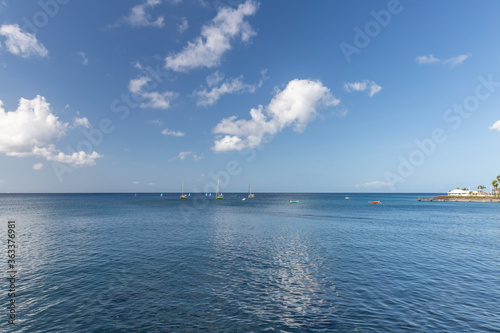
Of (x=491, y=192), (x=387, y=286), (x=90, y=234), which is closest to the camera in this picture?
(x=387, y=286)

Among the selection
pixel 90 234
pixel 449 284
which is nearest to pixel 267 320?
pixel 449 284

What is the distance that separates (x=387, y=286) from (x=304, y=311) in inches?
398

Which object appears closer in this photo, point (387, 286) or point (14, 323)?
point (14, 323)

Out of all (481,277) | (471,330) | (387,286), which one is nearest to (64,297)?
(387,286)

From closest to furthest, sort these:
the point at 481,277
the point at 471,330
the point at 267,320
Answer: the point at 471,330 → the point at 267,320 → the point at 481,277

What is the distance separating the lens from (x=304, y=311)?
17.3 meters

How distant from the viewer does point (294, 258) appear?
3131cm

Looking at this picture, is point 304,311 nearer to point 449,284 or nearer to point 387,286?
point 387,286

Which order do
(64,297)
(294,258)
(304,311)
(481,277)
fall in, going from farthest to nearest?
(294,258), (481,277), (64,297), (304,311)

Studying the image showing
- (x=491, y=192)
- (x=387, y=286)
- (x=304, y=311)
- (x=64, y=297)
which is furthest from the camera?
(x=491, y=192)

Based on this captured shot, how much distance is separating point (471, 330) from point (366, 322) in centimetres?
653

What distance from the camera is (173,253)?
33.2 metres

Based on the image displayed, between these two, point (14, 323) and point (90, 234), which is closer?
point (14, 323)

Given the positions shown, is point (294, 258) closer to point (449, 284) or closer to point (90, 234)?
point (449, 284)
